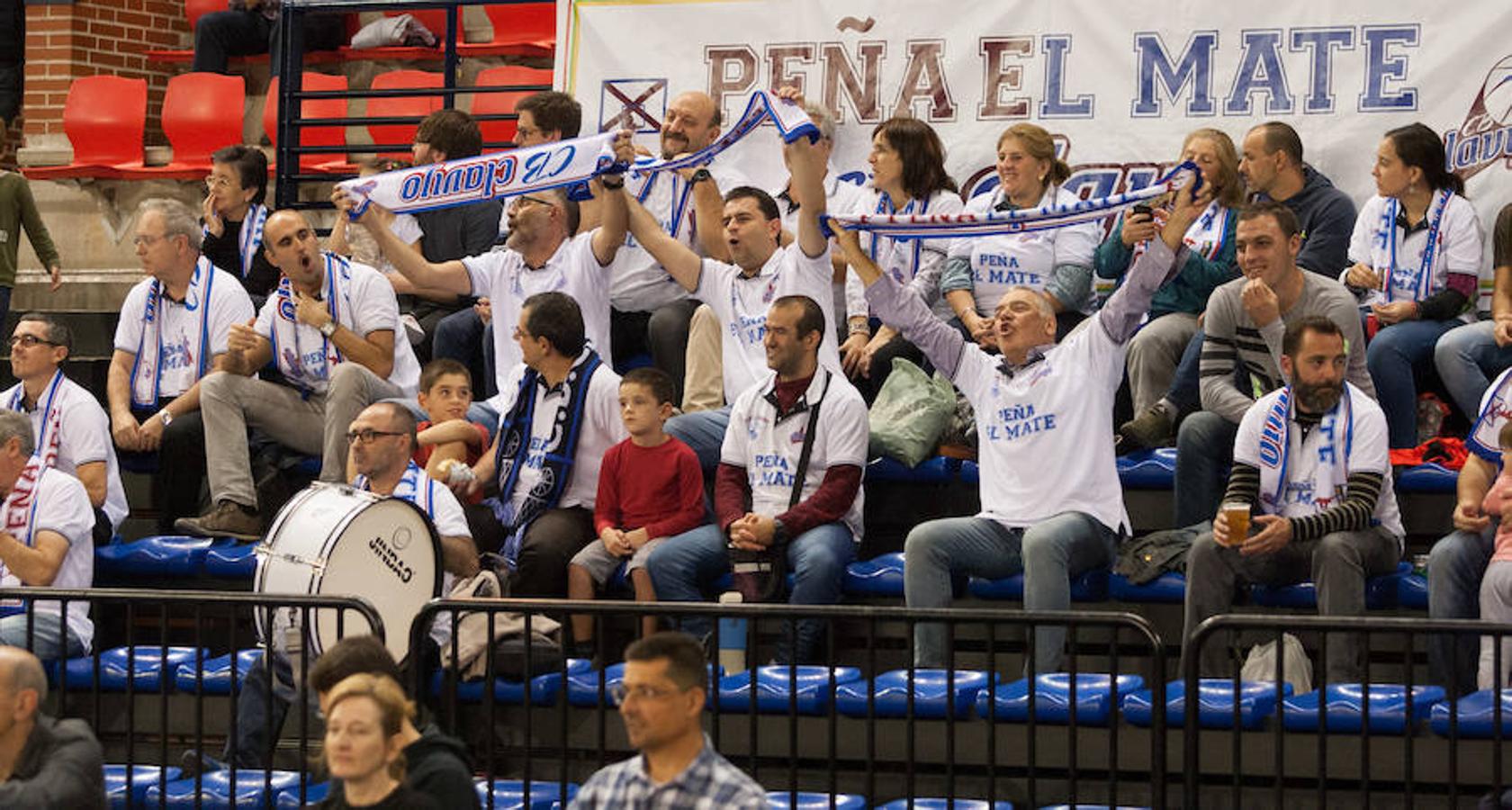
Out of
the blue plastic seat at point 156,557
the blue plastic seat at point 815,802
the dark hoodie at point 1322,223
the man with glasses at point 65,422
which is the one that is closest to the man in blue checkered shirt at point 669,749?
the blue plastic seat at point 815,802

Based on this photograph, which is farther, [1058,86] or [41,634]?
[1058,86]

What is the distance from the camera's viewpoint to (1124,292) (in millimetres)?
9109

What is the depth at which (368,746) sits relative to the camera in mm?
6113

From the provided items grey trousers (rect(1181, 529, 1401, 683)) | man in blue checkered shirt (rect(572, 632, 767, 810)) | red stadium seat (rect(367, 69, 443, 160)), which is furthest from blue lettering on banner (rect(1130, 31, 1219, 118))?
man in blue checkered shirt (rect(572, 632, 767, 810))

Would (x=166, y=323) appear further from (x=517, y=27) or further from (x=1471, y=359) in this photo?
(x=1471, y=359)

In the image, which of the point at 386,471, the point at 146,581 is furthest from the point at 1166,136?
the point at 146,581

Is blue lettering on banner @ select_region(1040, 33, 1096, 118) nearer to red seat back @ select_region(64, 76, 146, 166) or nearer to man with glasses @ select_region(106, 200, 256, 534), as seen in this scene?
man with glasses @ select_region(106, 200, 256, 534)

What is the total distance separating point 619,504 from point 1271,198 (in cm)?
353

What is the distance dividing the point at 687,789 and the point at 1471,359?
206 inches

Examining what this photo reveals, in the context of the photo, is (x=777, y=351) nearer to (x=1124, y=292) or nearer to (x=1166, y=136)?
(x=1124, y=292)

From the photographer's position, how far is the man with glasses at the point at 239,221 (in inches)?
483

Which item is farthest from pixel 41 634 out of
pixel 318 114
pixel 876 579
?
pixel 318 114

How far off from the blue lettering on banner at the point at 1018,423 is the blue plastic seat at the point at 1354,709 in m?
Answer: 1.72

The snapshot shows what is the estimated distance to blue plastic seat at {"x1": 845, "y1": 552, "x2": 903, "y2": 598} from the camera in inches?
367
